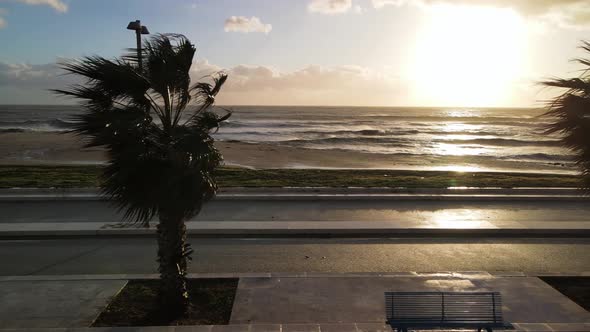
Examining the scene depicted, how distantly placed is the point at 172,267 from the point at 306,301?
72.7 inches

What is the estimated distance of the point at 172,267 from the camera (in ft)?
19.1

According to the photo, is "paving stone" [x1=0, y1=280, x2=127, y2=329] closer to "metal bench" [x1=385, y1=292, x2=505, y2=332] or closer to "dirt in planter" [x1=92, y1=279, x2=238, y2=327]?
"dirt in planter" [x1=92, y1=279, x2=238, y2=327]

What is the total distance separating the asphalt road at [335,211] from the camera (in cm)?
1097

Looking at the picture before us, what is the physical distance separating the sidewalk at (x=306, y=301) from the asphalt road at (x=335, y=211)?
3933 millimetres

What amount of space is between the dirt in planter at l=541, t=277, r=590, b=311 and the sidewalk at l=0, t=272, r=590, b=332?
0.17m

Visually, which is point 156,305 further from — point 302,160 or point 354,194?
point 302,160

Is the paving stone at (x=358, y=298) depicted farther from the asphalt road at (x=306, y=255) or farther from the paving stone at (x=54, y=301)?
the paving stone at (x=54, y=301)

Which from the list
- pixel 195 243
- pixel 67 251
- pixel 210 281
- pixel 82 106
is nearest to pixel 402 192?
pixel 195 243

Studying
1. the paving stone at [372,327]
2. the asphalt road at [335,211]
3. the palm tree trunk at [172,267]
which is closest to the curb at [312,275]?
the palm tree trunk at [172,267]

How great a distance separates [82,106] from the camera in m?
5.60

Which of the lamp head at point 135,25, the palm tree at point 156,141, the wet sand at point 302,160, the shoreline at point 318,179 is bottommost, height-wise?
the wet sand at point 302,160

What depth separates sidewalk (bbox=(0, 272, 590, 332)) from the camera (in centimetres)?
547

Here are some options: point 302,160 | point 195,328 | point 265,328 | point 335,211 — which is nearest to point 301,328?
point 265,328

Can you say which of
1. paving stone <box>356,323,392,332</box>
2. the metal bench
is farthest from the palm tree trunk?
the metal bench
